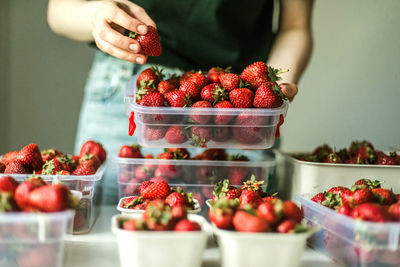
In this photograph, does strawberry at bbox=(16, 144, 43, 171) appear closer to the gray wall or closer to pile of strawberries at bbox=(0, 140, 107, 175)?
pile of strawberries at bbox=(0, 140, 107, 175)

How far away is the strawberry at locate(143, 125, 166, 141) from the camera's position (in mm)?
1162

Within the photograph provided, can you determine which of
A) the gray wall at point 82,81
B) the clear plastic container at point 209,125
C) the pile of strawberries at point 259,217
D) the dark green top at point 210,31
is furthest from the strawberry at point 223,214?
the gray wall at point 82,81

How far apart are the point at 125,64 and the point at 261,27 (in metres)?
0.57

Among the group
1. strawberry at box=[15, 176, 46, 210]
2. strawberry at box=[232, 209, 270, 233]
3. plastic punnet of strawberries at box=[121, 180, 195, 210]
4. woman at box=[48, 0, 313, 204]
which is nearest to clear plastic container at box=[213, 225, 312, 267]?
strawberry at box=[232, 209, 270, 233]

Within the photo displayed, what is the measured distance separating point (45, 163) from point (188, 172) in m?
0.41

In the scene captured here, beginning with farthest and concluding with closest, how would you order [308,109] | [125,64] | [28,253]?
[308,109]
[125,64]
[28,253]

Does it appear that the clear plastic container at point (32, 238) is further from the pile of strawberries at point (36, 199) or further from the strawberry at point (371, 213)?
the strawberry at point (371, 213)

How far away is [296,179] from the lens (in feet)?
4.43

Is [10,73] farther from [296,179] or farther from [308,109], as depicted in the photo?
[296,179]

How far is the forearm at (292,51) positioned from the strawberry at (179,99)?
Result: 23.3 inches

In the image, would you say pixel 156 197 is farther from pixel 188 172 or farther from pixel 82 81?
pixel 82 81

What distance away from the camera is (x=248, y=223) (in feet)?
2.50

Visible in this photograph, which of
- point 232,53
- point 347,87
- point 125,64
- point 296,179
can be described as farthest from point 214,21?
point 347,87

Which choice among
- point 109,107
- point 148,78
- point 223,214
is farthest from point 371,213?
point 109,107
